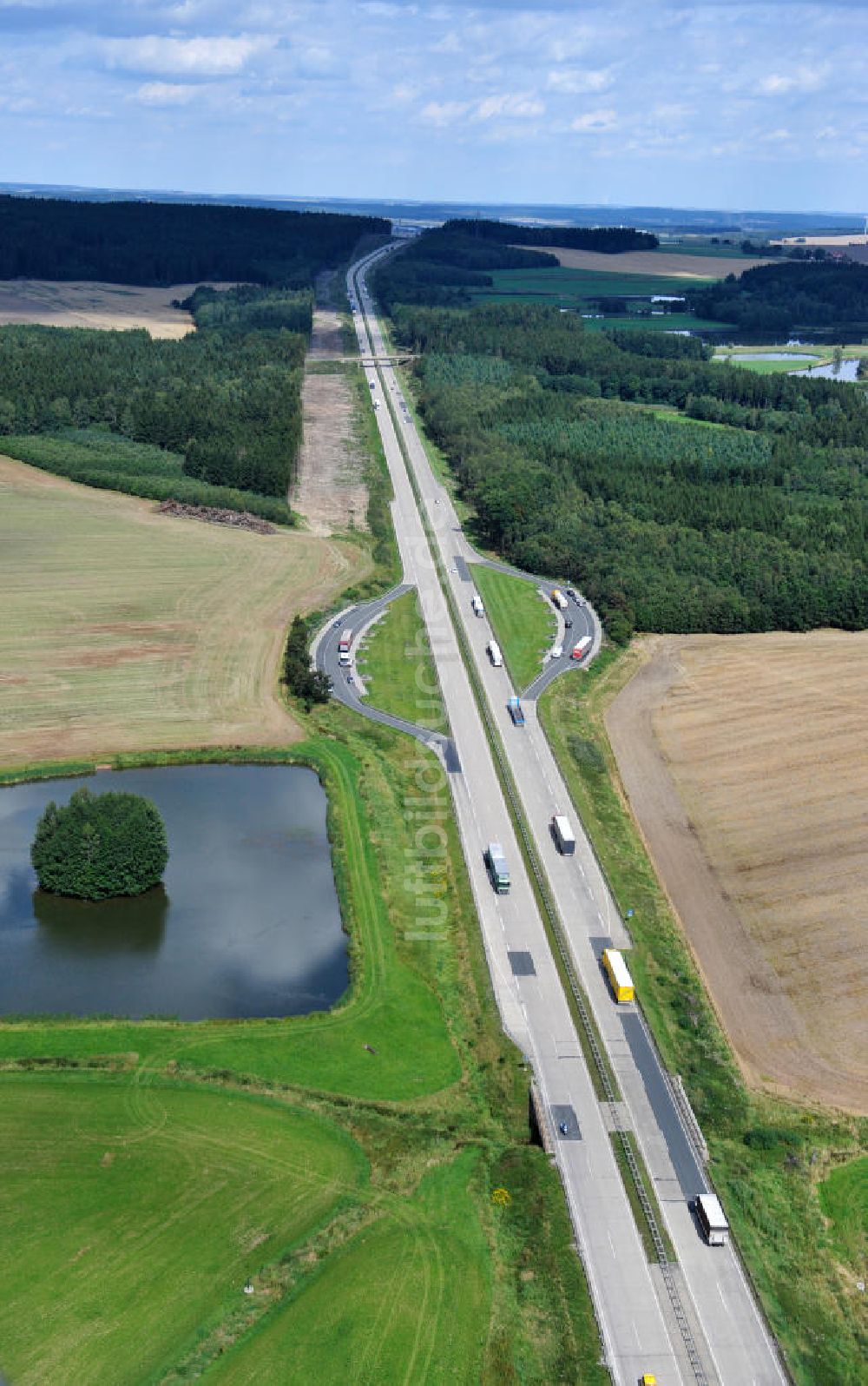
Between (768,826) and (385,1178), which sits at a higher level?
(768,826)

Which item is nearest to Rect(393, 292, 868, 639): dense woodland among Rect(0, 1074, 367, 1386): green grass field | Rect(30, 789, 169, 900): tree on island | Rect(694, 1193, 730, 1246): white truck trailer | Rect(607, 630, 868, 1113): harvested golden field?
Rect(607, 630, 868, 1113): harvested golden field

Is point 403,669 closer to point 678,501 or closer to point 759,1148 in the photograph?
point 678,501

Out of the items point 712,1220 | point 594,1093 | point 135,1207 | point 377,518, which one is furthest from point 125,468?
point 712,1220

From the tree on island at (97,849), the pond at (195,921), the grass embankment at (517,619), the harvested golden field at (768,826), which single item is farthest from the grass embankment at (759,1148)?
the grass embankment at (517,619)

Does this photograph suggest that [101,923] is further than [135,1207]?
Yes

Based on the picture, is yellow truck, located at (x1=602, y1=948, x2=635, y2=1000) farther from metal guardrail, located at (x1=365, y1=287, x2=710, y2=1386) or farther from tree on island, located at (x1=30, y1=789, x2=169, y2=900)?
tree on island, located at (x1=30, y1=789, x2=169, y2=900)
